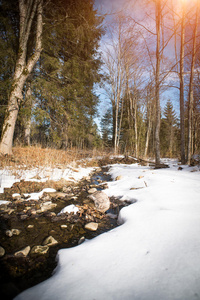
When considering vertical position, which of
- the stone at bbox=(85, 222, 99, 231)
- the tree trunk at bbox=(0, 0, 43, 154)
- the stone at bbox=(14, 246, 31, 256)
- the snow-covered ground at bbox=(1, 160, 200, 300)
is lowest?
the stone at bbox=(85, 222, 99, 231)

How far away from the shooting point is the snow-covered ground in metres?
0.84

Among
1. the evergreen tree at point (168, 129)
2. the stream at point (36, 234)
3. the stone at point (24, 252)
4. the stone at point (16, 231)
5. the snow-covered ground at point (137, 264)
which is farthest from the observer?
the evergreen tree at point (168, 129)

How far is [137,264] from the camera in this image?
107 cm

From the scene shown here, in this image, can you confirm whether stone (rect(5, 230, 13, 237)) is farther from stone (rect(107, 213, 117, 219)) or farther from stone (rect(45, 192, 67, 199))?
stone (rect(107, 213, 117, 219))

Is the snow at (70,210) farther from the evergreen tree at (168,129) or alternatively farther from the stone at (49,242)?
the evergreen tree at (168,129)

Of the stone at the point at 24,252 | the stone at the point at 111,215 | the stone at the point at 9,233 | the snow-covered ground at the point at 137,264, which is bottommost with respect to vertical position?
the stone at the point at 111,215

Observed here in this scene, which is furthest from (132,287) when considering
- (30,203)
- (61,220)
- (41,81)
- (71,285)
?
(41,81)

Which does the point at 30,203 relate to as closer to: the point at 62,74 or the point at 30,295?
the point at 30,295

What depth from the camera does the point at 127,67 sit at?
11266 millimetres

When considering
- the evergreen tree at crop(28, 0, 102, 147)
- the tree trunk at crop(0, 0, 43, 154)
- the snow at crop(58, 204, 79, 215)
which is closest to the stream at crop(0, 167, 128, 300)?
the snow at crop(58, 204, 79, 215)

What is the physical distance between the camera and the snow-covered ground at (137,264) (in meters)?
0.84

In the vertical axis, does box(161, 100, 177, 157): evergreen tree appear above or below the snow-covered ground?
above

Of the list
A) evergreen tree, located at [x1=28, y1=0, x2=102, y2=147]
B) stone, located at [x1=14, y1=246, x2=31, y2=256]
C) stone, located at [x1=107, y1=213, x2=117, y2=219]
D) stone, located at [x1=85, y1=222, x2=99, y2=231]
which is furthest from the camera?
evergreen tree, located at [x1=28, y1=0, x2=102, y2=147]

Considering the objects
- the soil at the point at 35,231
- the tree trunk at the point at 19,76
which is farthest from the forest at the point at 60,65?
the soil at the point at 35,231
